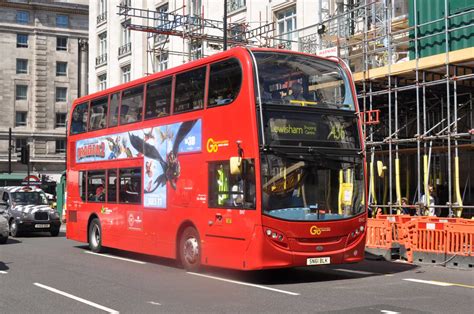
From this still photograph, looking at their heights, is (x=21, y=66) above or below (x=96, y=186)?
above

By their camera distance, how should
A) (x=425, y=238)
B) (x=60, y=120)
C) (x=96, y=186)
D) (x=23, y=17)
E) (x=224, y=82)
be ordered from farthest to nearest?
(x=60, y=120), (x=23, y=17), (x=96, y=186), (x=425, y=238), (x=224, y=82)

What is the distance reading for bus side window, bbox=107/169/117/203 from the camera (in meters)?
15.8

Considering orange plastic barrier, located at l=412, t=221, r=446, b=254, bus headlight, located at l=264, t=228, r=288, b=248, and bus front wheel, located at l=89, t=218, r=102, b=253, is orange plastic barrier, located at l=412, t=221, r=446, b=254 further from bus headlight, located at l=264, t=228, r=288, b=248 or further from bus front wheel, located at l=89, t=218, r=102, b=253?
bus front wheel, located at l=89, t=218, r=102, b=253

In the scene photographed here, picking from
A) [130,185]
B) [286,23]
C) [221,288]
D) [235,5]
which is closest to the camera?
[221,288]

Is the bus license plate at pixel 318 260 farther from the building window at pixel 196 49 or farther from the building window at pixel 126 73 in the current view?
the building window at pixel 126 73

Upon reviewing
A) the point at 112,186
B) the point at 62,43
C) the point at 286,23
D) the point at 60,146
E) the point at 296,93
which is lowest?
the point at 112,186

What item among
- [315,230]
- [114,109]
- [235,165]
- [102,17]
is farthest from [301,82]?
[102,17]

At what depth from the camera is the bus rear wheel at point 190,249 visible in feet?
41.3

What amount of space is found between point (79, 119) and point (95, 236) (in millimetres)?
3477

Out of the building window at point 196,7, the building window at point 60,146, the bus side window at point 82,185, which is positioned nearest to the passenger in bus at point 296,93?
the bus side window at point 82,185

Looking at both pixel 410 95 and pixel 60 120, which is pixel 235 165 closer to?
pixel 410 95

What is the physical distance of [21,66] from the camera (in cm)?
6875

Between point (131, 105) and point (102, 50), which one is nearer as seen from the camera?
point (131, 105)

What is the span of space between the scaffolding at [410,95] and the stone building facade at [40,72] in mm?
48091
